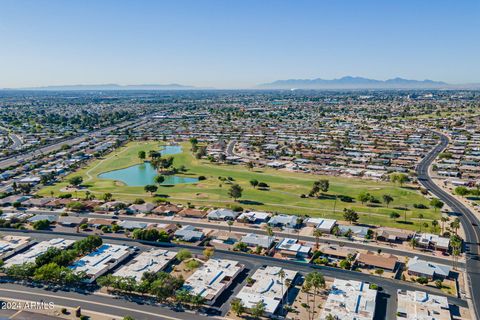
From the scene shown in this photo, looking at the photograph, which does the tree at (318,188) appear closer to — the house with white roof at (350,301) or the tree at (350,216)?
the tree at (350,216)

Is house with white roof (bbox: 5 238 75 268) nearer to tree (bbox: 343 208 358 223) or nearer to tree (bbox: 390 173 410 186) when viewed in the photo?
tree (bbox: 343 208 358 223)

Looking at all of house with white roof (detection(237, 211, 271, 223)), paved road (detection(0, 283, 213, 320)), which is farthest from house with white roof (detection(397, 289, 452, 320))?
house with white roof (detection(237, 211, 271, 223))

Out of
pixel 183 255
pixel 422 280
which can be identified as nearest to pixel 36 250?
pixel 183 255

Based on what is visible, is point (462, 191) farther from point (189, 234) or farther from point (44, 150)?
point (44, 150)

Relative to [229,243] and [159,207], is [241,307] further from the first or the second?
[159,207]

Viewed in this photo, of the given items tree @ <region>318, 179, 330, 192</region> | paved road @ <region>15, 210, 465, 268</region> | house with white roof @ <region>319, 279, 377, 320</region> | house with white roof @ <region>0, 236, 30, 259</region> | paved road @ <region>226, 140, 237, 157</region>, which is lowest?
paved road @ <region>15, 210, 465, 268</region>

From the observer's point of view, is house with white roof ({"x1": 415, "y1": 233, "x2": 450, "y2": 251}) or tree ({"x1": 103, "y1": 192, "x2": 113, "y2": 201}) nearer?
house with white roof ({"x1": 415, "y1": 233, "x2": 450, "y2": 251})

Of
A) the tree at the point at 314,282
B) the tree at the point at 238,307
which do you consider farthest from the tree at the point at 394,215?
the tree at the point at 238,307
